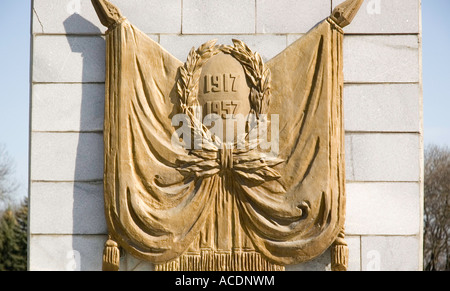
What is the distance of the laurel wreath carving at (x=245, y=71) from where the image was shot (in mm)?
7105

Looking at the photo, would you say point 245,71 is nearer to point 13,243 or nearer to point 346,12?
point 346,12

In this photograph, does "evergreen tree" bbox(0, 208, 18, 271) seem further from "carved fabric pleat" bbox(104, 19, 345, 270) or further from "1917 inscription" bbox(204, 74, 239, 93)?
"1917 inscription" bbox(204, 74, 239, 93)

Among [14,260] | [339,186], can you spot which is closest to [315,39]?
[339,186]

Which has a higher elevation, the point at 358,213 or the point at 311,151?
the point at 311,151

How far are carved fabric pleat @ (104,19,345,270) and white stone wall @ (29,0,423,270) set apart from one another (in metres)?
0.24

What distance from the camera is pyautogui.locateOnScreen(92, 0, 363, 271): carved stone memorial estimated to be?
701cm

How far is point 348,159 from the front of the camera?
7.25 metres

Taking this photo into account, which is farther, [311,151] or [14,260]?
[14,260]

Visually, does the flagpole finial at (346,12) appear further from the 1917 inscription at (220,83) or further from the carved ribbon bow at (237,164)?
the carved ribbon bow at (237,164)

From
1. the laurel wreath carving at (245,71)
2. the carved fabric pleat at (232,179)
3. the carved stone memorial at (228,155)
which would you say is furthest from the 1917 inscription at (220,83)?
the carved fabric pleat at (232,179)
